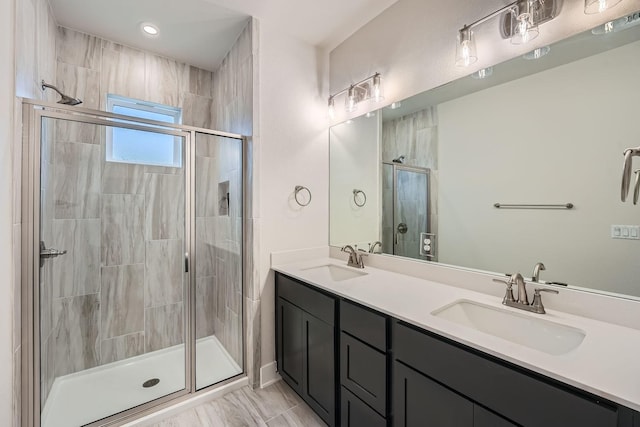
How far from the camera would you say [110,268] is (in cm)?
226

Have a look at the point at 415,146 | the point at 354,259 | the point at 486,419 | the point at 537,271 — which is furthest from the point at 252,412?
the point at 415,146

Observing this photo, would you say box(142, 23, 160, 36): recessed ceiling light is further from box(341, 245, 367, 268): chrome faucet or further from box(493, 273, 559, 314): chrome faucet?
box(493, 273, 559, 314): chrome faucet

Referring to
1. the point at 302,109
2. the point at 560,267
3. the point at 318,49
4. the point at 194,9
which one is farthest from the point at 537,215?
the point at 194,9

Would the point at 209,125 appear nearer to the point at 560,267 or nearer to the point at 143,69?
the point at 143,69

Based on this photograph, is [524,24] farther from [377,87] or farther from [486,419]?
[486,419]

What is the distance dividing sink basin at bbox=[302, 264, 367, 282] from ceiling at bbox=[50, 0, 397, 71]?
1.84 meters

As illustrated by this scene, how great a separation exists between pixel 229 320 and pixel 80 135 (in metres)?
1.69

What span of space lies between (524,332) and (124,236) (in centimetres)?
275

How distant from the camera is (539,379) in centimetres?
81

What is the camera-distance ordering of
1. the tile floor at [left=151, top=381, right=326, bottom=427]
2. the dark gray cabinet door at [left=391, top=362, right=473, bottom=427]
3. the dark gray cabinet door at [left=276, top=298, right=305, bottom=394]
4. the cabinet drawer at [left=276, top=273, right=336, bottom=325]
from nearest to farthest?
1. the dark gray cabinet door at [left=391, top=362, right=473, bottom=427]
2. the cabinet drawer at [left=276, top=273, right=336, bottom=325]
3. the tile floor at [left=151, top=381, right=326, bottom=427]
4. the dark gray cabinet door at [left=276, top=298, right=305, bottom=394]

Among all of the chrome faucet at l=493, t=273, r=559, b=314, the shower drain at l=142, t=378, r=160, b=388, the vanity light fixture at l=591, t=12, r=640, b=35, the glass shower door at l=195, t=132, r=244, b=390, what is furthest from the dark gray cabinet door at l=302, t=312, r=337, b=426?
the vanity light fixture at l=591, t=12, r=640, b=35

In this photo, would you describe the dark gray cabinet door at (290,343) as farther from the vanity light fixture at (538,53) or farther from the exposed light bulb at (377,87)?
the vanity light fixture at (538,53)

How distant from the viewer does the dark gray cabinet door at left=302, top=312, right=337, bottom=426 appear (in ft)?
5.08

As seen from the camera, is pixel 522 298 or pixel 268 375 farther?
pixel 268 375
